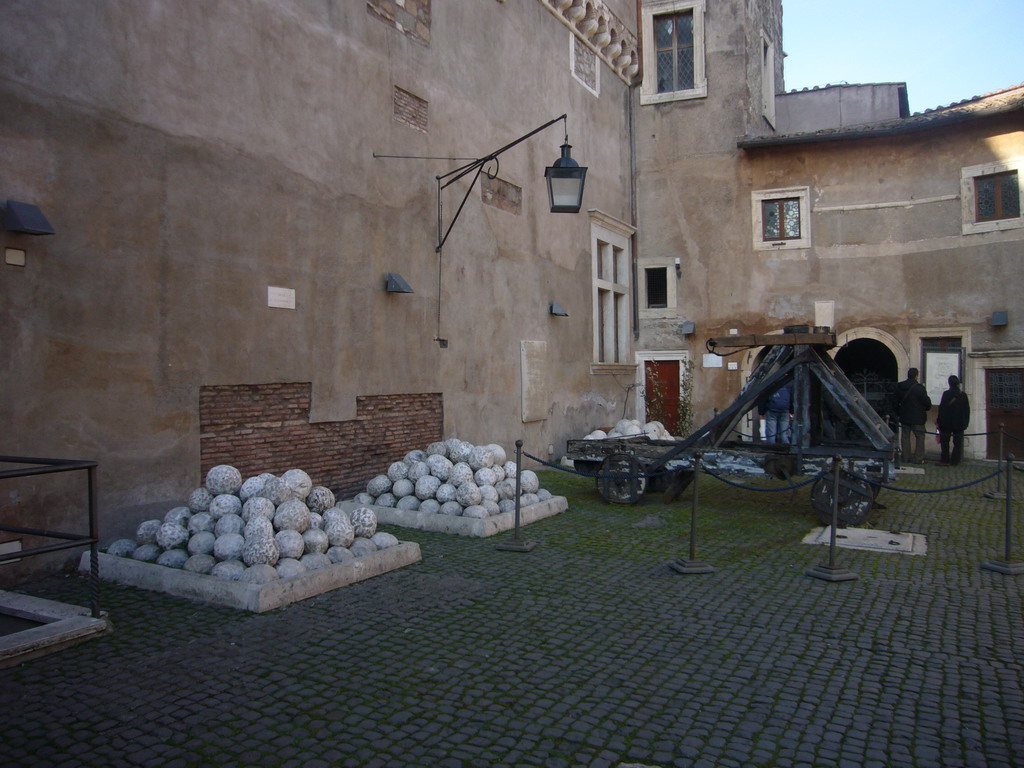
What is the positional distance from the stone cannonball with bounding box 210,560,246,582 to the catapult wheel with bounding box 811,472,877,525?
600 centimetres

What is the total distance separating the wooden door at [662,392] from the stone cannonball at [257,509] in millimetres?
12905

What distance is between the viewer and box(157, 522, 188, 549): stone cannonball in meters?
6.46

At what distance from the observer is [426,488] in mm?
8891

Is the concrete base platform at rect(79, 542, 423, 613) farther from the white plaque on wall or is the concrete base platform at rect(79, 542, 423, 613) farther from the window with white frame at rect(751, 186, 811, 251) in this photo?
the window with white frame at rect(751, 186, 811, 251)

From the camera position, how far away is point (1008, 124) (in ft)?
51.0

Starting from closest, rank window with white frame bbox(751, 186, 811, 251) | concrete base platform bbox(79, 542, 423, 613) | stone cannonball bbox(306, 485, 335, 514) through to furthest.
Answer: concrete base platform bbox(79, 542, 423, 613)
stone cannonball bbox(306, 485, 335, 514)
window with white frame bbox(751, 186, 811, 251)

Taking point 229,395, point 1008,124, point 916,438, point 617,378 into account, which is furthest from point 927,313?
point 229,395

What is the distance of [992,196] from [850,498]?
10.5 m

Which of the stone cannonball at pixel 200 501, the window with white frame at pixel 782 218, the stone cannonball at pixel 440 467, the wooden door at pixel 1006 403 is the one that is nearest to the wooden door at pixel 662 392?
the window with white frame at pixel 782 218

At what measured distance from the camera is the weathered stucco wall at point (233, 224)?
6.62m

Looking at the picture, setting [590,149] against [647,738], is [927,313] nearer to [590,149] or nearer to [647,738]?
[590,149]

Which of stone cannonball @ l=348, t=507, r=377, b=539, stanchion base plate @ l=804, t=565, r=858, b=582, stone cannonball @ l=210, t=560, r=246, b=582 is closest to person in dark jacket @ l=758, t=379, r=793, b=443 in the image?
stanchion base plate @ l=804, t=565, r=858, b=582

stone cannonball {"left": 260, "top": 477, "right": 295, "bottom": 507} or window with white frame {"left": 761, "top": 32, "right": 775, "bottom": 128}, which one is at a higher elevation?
window with white frame {"left": 761, "top": 32, "right": 775, "bottom": 128}

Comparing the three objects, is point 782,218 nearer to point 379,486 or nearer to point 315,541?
point 379,486
